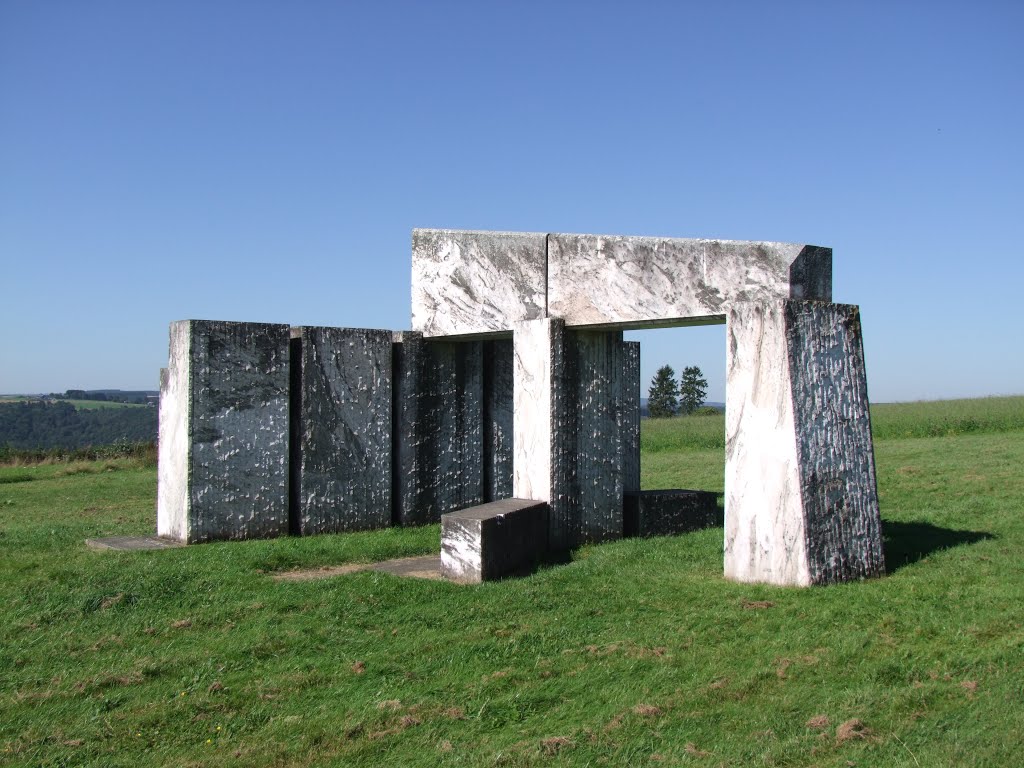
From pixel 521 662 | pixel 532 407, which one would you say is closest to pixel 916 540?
pixel 532 407

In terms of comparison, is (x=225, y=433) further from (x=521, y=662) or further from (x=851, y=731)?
(x=851, y=731)

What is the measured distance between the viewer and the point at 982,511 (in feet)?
31.4

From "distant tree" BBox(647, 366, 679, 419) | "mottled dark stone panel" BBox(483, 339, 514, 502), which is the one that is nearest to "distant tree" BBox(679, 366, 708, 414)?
"distant tree" BBox(647, 366, 679, 419)

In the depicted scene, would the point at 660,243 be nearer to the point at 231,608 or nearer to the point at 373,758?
the point at 231,608

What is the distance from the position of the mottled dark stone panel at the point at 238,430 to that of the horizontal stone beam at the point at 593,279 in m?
1.94

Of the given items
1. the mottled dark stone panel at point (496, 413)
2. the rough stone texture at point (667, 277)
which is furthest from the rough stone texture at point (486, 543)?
the mottled dark stone panel at point (496, 413)

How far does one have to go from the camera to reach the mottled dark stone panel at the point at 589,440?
28.7 feet

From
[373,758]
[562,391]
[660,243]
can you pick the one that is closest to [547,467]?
[562,391]

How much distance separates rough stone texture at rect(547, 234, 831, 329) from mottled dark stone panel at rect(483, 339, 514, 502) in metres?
2.23

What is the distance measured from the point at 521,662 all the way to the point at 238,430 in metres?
5.27

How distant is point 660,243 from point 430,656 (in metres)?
4.26

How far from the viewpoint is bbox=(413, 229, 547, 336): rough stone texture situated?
909 cm

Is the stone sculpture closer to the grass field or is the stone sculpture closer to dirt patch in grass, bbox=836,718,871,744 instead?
the grass field

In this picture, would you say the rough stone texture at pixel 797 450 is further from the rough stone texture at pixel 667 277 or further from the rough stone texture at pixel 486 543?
the rough stone texture at pixel 486 543
